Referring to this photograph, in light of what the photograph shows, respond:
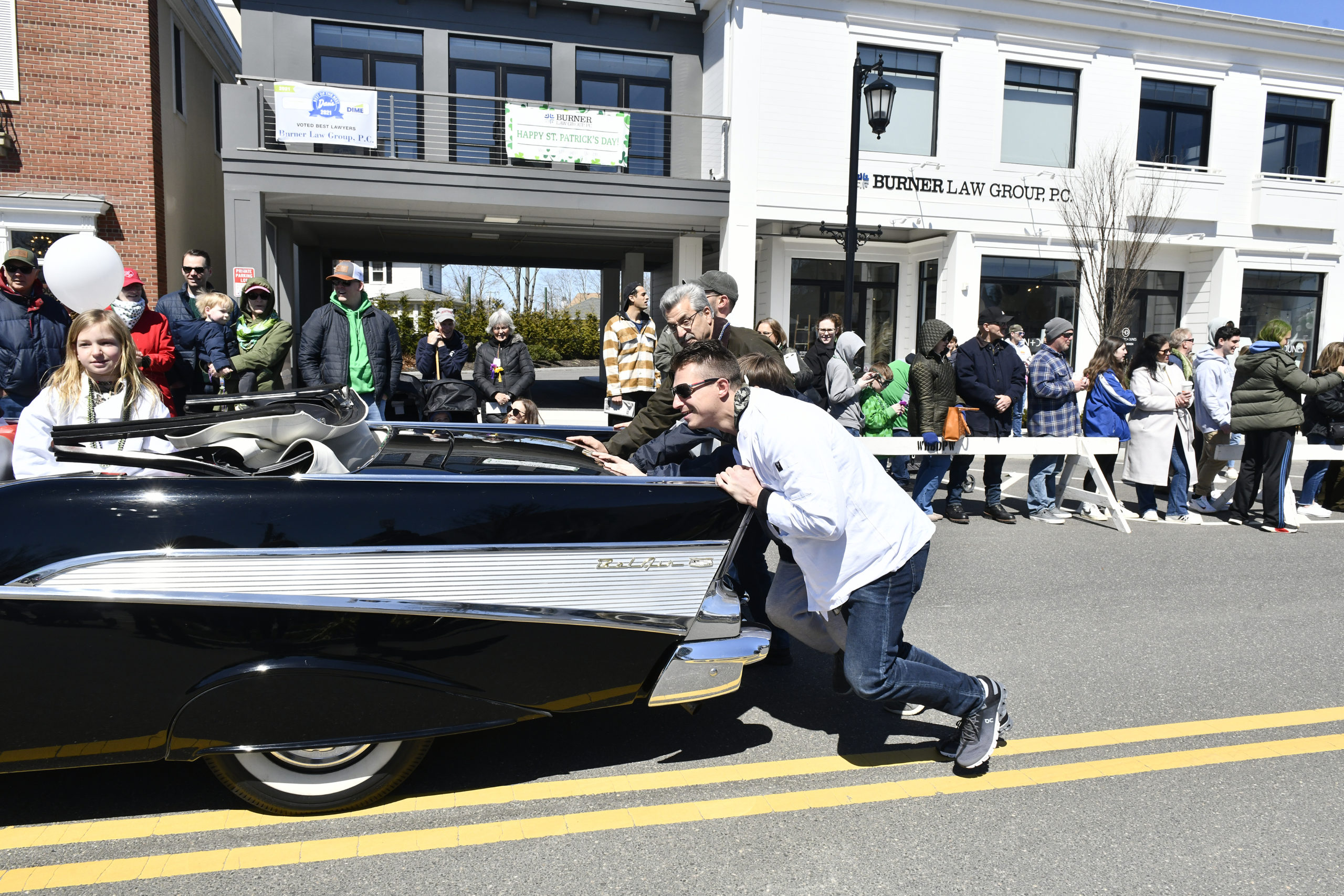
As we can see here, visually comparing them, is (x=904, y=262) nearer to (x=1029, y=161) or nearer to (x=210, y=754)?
(x=1029, y=161)

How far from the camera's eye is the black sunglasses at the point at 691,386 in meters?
3.12

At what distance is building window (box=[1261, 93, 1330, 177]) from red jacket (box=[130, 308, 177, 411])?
1993 centimetres

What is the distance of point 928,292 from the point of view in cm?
1773

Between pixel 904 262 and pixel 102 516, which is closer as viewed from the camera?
pixel 102 516

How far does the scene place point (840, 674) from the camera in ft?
13.7

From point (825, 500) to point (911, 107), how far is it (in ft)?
49.9

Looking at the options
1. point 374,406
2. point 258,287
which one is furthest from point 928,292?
point 258,287

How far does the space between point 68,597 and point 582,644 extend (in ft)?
4.72

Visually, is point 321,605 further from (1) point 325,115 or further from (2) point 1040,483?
(1) point 325,115

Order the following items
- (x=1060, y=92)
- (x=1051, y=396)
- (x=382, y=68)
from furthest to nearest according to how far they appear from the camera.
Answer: (x=1060, y=92)
(x=382, y=68)
(x=1051, y=396)

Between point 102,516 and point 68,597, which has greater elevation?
point 102,516

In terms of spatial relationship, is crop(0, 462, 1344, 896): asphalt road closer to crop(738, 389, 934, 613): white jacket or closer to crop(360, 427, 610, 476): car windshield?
A: crop(738, 389, 934, 613): white jacket

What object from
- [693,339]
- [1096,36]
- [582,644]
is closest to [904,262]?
[1096,36]

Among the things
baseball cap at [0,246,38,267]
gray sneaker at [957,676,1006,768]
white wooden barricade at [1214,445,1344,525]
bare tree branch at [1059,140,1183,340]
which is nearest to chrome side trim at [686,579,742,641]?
gray sneaker at [957,676,1006,768]
